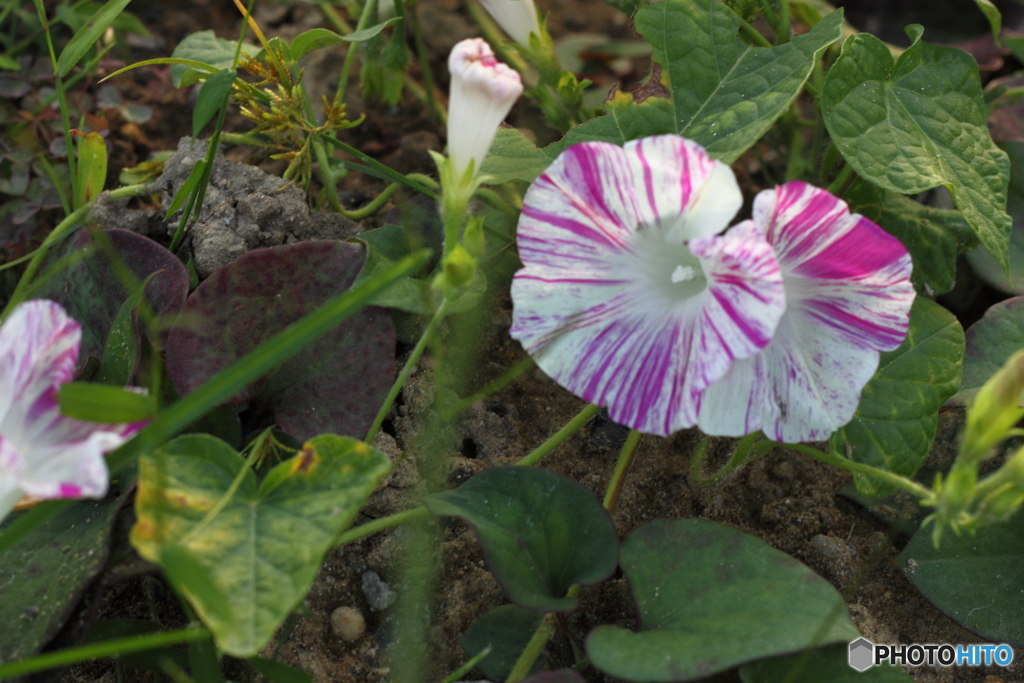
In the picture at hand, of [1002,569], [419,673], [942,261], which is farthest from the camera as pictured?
[942,261]

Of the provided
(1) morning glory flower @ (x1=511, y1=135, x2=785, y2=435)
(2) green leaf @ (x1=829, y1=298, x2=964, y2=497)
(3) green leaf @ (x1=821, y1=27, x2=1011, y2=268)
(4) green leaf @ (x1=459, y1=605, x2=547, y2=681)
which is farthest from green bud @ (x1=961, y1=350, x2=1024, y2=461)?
(4) green leaf @ (x1=459, y1=605, x2=547, y2=681)

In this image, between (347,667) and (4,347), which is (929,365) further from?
(4,347)

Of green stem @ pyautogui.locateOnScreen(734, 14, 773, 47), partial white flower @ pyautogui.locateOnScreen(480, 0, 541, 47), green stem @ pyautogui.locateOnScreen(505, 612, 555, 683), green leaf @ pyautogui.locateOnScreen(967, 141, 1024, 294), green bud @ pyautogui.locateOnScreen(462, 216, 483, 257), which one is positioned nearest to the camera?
green bud @ pyautogui.locateOnScreen(462, 216, 483, 257)

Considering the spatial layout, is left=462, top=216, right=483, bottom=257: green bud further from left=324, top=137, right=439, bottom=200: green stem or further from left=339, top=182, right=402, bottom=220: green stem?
left=339, top=182, right=402, bottom=220: green stem

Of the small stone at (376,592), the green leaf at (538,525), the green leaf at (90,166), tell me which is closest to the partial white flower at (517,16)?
the green leaf at (90,166)

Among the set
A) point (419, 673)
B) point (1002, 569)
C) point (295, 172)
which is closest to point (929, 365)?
point (1002, 569)
